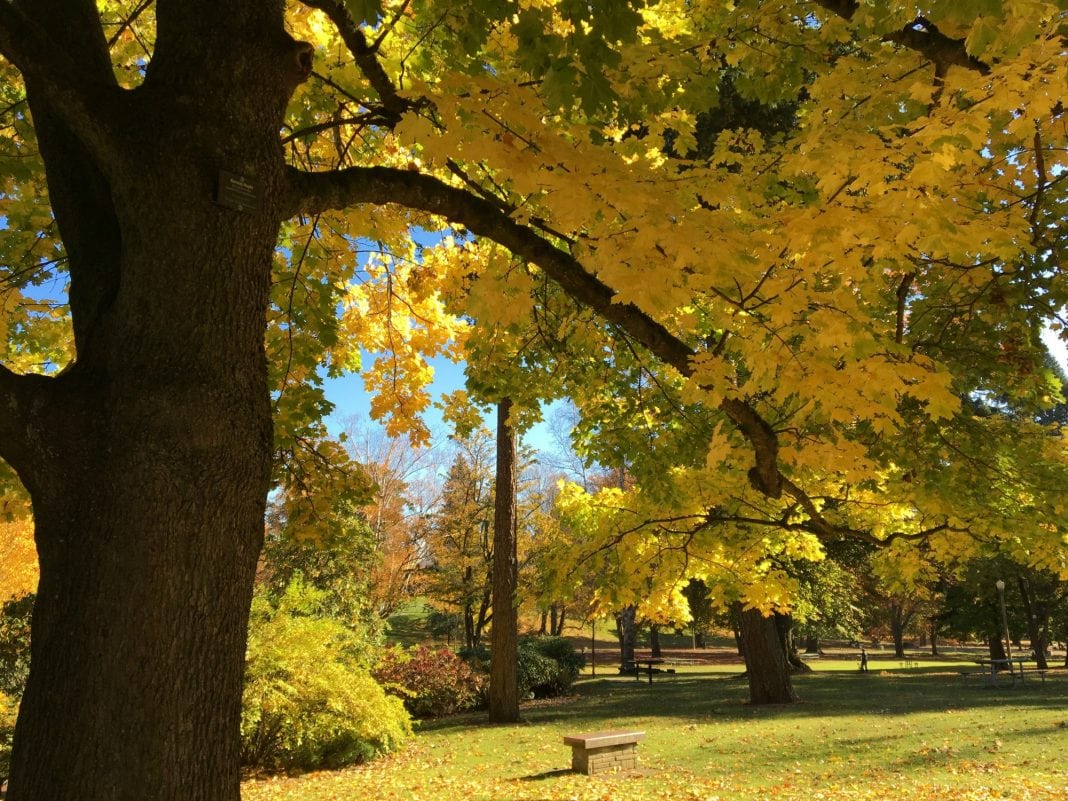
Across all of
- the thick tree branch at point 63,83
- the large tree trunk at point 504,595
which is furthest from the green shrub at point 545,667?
the thick tree branch at point 63,83

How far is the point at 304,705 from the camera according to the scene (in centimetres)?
923

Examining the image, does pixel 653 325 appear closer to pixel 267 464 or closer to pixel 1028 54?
pixel 1028 54

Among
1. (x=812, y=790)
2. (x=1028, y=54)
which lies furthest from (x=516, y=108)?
(x=812, y=790)

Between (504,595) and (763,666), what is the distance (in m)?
5.46

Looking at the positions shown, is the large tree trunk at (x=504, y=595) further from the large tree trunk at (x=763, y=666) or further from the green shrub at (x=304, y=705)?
the large tree trunk at (x=763, y=666)

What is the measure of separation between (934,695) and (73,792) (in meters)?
17.2

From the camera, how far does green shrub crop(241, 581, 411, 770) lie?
29.5 feet

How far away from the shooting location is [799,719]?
11.1 meters

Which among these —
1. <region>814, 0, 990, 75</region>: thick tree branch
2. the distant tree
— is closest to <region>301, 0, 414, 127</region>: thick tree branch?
<region>814, 0, 990, 75</region>: thick tree branch

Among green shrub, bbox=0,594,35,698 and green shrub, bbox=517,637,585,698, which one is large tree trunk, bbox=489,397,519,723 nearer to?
green shrub, bbox=517,637,585,698

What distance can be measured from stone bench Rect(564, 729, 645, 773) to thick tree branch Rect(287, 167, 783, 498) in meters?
4.63

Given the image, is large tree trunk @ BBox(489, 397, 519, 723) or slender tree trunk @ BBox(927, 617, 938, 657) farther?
slender tree trunk @ BBox(927, 617, 938, 657)

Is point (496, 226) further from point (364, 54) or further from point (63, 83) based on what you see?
point (63, 83)

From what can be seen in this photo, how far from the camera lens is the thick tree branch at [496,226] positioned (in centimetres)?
300
